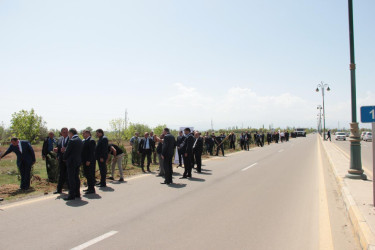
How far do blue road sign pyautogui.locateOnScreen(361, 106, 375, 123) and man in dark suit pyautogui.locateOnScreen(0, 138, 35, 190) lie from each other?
9.45 meters

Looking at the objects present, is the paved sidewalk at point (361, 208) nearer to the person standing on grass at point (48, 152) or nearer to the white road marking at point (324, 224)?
the white road marking at point (324, 224)

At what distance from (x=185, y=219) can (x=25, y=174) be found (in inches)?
235

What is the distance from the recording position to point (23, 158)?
8.88 m

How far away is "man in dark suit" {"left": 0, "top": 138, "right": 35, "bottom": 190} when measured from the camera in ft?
28.5

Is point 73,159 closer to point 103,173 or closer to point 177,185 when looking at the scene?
point 103,173

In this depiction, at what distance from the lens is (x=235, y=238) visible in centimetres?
462

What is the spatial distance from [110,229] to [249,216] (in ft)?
Answer: 9.30

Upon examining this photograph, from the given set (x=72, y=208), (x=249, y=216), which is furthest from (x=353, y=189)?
(x=72, y=208)

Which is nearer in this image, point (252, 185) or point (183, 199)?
point (183, 199)

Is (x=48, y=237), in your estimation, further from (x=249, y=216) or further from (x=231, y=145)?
(x=231, y=145)

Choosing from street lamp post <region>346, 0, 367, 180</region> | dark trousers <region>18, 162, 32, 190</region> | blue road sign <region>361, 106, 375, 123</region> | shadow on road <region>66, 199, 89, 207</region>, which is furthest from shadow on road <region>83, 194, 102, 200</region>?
street lamp post <region>346, 0, 367, 180</region>

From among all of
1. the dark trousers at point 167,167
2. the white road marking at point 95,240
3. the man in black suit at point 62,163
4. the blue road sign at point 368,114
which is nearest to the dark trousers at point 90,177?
the man in black suit at point 62,163

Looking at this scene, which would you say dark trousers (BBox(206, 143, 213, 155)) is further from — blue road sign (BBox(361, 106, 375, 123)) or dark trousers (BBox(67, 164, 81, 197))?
blue road sign (BBox(361, 106, 375, 123))

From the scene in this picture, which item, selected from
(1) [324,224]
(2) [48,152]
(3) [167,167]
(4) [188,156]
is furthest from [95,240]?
(2) [48,152]
